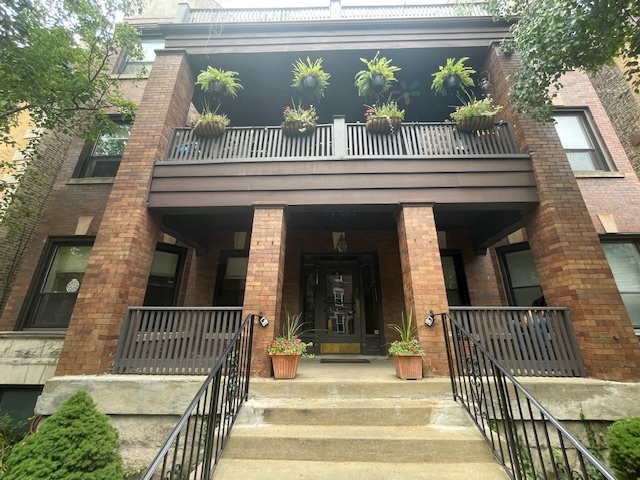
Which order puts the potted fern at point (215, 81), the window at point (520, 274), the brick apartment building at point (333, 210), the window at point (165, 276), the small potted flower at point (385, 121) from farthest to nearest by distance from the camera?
the window at point (165, 276) < the window at point (520, 274) < the potted fern at point (215, 81) < the small potted flower at point (385, 121) < the brick apartment building at point (333, 210)

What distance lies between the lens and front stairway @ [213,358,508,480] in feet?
8.41

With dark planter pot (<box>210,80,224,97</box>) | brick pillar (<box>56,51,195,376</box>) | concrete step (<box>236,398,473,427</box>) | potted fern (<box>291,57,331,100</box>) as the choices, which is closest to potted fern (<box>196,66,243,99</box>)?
dark planter pot (<box>210,80,224,97</box>)

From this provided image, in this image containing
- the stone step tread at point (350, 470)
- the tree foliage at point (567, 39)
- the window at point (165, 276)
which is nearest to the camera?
the stone step tread at point (350, 470)

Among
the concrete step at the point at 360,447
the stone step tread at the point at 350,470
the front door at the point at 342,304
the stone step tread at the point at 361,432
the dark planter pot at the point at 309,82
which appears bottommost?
the stone step tread at the point at 350,470

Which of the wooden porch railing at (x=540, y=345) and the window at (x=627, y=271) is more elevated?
the window at (x=627, y=271)

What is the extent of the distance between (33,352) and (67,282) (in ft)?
5.41

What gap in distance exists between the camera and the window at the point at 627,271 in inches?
230

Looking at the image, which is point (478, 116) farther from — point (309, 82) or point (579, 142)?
point (579, 142)

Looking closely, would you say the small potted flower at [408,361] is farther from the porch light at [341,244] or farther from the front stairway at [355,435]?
the porch light at [341,244]

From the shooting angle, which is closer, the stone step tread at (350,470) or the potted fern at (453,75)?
the stone step tread at (350,470)

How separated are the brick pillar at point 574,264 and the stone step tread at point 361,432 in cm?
274

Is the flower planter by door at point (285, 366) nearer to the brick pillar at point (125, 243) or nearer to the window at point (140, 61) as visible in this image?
the brick pillar at point (125, 243)

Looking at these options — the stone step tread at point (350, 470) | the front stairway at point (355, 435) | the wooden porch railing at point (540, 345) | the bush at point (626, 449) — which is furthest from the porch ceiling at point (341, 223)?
the stone step tread at point (350, 470)

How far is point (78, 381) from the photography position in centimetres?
398
